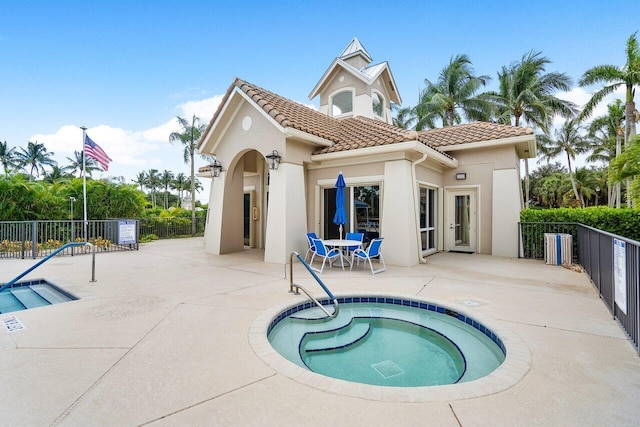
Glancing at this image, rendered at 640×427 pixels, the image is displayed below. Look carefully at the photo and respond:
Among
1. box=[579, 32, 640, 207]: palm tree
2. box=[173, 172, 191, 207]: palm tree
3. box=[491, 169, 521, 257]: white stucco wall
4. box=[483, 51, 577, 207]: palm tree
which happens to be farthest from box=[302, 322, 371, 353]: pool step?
box=[173, 172, 191, 207]: palm tree

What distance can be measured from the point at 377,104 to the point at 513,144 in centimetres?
697

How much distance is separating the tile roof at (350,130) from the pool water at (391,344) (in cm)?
556

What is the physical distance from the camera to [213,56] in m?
17.4

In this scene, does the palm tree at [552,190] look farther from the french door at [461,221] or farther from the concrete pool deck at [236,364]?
the concrete pool deck at [236,364]

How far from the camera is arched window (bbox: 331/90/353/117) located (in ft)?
52.3

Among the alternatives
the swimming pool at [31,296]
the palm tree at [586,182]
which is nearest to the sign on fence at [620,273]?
the swimming pool at [31,296]

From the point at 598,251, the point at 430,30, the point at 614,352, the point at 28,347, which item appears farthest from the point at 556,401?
the point at 430,30

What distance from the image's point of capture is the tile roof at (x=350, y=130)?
10.2m

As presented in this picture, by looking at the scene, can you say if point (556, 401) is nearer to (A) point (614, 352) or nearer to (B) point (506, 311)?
(A) point (614, 352)

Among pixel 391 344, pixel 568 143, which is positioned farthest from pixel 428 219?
pixel 568 143

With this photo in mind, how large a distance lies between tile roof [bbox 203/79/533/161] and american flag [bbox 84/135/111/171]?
13.9 ft

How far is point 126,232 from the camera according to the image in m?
14.1

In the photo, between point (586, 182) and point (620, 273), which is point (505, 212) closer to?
point (620, 273)

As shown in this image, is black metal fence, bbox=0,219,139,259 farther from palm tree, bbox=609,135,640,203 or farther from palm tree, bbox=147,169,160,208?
palm tree, bbox=147,169,160,208
